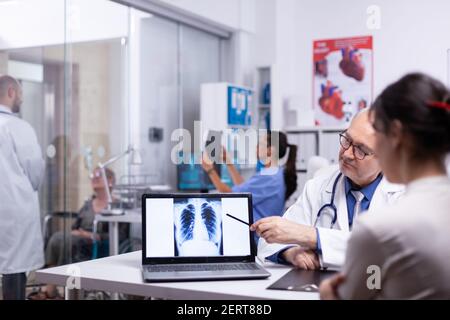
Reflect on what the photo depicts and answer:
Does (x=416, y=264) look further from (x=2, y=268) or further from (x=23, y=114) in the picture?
(x=23, y=114)

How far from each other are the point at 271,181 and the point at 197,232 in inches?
65.1

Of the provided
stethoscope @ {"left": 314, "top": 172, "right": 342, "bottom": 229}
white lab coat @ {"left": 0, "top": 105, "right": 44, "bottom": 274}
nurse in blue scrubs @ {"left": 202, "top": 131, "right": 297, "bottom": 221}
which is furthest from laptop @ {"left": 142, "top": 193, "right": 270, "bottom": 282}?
white lab coat @ {"left": 0, "top": 105, "right": 44, "bottom": 274}

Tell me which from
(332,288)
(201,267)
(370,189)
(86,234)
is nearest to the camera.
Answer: (332,288)

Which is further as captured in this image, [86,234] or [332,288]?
[86,234]

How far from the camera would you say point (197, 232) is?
1654mm

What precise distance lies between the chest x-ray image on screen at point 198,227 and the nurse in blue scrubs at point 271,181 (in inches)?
55.2

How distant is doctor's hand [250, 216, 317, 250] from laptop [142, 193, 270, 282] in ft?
0.21

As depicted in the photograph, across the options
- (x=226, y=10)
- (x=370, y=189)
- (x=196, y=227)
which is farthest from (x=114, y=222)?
(x=226, y=10)

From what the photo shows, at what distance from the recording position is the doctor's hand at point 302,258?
1.64 metres

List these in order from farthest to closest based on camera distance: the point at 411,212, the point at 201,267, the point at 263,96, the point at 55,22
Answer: the point at 263,96 < the point at 55,22 < the point at 201,267 < the point at 411,212

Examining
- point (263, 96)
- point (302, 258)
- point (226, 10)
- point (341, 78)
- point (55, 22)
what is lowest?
point (302, 258)

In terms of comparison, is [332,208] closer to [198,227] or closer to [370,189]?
[370,189]

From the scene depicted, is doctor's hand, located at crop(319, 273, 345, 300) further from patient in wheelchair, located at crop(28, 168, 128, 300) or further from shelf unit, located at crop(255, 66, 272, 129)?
shelf unit, located at crop(255, 66, 272, 129)

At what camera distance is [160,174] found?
15.4 feet
